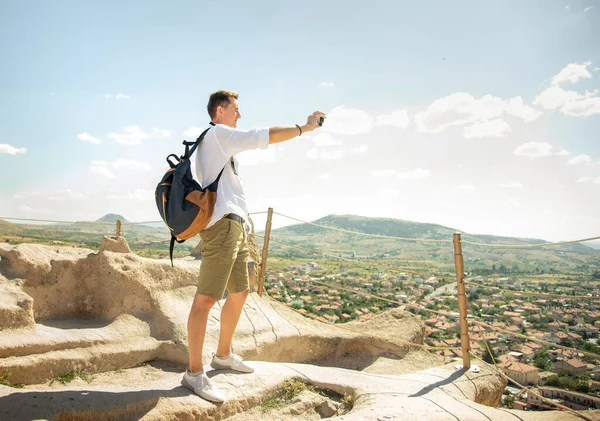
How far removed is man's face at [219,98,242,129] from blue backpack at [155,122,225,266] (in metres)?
0.48

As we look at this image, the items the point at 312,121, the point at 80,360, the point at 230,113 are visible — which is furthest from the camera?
the point at 80,360

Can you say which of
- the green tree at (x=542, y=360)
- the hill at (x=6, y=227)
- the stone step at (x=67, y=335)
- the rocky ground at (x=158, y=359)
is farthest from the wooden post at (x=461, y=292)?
the hill at (x=6, y=227)

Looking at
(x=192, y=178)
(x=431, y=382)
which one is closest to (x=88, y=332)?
(x=192, y=178)

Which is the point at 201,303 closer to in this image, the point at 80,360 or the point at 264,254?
the point at 80,360

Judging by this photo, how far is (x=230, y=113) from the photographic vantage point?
3.06 metres

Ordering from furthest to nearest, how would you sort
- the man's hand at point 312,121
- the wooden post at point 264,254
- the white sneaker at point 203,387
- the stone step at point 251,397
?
the wooden post at point 264,254
the man's hand at point 312,121
the white sneaker at point 203,387
the stone step at point 251,397

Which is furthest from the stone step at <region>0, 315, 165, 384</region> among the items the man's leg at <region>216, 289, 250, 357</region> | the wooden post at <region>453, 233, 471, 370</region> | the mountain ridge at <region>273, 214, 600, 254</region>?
the mountain ridge at <region>273, 214, 600, 254</region>

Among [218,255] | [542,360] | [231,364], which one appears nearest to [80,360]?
[231,364]

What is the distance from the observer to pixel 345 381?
3.64 m

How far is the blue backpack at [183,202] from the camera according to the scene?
2.65 m

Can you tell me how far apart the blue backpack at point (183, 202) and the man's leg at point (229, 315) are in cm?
69

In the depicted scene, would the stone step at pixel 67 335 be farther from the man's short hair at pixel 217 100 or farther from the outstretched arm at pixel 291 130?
the outstretched arm at pixel 291 130

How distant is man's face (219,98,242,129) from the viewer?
120 inches

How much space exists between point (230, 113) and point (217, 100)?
14cm
